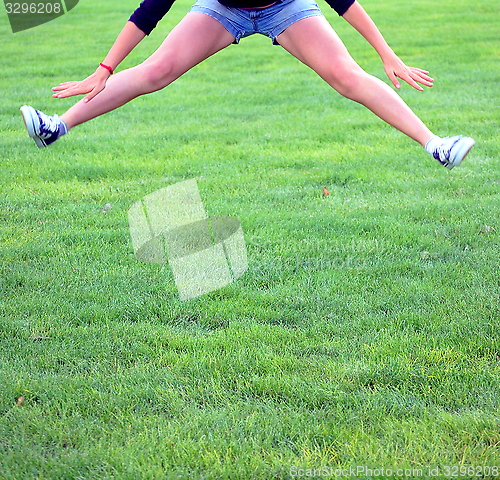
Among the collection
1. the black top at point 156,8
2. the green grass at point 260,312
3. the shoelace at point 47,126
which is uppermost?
the black top at point 156,8

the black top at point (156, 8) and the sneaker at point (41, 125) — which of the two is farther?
the black top at point (156, 8)

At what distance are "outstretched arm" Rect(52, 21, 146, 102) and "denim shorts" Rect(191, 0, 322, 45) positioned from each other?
0.41 meters

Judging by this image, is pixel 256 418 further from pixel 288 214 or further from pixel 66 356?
pixel 288 214

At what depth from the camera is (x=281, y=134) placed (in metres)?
8.20

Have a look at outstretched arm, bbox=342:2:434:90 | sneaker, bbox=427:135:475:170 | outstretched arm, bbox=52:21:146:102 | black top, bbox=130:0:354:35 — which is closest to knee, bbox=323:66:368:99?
outstretched arm, bbox=342:2:434:90

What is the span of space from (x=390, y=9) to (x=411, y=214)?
14.1 meters

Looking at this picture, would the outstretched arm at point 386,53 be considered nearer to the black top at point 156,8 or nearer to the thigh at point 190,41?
the black top at point 156,8

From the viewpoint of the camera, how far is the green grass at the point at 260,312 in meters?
2.67

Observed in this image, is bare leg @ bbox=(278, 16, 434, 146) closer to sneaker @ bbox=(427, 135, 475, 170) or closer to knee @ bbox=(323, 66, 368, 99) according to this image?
knee @ bbox=(323, 66, 368, 99)

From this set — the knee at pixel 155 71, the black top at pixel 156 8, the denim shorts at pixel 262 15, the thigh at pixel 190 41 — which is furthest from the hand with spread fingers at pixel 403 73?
the knee at pixel 155 71

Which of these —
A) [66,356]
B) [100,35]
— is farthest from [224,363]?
[100,35]

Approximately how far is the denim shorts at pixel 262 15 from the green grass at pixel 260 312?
5.15ft

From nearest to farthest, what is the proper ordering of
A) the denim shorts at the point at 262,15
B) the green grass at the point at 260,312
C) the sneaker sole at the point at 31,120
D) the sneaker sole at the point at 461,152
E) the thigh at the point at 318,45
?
the green grass at the point at 260,312
the sneaker sole at the point at 461,152
the sneaker sole at the point at 31,120
the thigh at the point at 318,45
the denim shorts at the point at 262,15

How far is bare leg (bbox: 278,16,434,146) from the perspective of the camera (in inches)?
134
